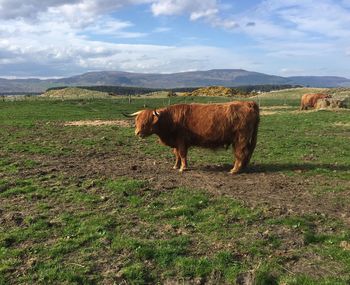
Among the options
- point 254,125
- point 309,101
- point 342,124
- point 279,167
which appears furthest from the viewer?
point 309,101

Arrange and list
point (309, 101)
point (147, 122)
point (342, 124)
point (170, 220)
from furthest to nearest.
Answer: point (309, 101), point (342, 124), point (147, 122), point (170, 220)

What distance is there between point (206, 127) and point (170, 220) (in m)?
4.74

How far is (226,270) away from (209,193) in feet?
11.9

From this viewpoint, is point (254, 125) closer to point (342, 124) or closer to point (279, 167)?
point (279, 167)

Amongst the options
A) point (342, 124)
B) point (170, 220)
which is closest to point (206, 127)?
point (170, 220)

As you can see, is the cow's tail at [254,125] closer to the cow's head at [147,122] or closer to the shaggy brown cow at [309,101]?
the cow's head at [147,122]

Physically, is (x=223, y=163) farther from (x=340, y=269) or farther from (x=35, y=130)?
(x=35, y=130)

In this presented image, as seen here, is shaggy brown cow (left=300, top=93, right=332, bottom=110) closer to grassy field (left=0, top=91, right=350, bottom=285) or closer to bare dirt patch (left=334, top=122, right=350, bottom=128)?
bare dirt patch (left=334, top=122, right=350, bottom=128)

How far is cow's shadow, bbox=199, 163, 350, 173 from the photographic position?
12.7 meters

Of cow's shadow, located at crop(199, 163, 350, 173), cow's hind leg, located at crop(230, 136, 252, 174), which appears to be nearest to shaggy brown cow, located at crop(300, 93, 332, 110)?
cow's shadow, located at crop(199, 163, 350, 173)

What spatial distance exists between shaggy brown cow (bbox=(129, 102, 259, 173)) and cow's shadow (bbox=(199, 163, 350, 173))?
56 centimetres

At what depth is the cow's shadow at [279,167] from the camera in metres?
12.7

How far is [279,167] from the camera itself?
43.1ft

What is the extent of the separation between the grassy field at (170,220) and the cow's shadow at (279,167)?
1.7 inches
